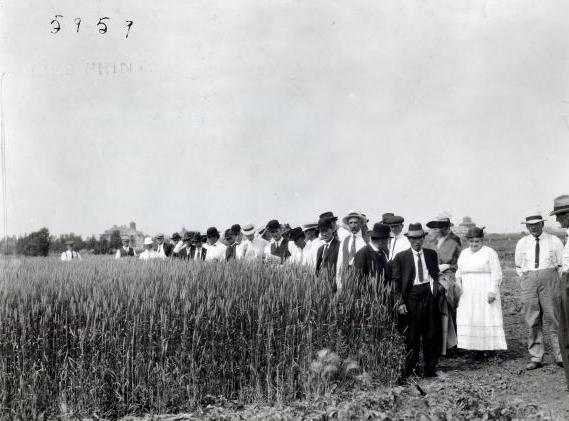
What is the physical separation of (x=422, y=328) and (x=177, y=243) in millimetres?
7579

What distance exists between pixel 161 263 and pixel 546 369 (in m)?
5.58

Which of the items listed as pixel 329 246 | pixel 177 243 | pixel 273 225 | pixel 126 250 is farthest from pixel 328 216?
pixel 126 250

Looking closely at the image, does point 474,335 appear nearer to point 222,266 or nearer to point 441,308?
point 441,308

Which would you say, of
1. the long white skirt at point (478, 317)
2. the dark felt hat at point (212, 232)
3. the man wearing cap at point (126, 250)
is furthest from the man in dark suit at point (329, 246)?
the man wearing cap at point (126, 250)

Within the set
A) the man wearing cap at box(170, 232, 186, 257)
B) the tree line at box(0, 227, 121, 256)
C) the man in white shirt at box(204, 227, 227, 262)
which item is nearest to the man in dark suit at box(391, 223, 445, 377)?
the man in white shirt at box(204, 227, 227, 262)

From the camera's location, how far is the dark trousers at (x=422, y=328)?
748 cm

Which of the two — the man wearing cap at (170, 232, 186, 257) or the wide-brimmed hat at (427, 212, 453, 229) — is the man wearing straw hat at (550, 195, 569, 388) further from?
the man wearing cap at (170, 232, 186, 257)

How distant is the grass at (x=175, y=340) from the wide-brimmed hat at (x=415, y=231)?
100 centimetres

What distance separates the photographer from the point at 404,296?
25.2 feet

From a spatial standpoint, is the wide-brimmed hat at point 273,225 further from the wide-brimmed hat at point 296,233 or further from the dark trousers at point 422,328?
the dark trousers at point 422,328

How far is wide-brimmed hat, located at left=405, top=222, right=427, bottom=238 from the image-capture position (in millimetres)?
7684

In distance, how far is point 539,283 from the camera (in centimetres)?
791

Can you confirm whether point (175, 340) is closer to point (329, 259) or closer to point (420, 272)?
point (329, 259)

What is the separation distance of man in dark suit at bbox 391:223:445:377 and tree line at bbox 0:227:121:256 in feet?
57.3
